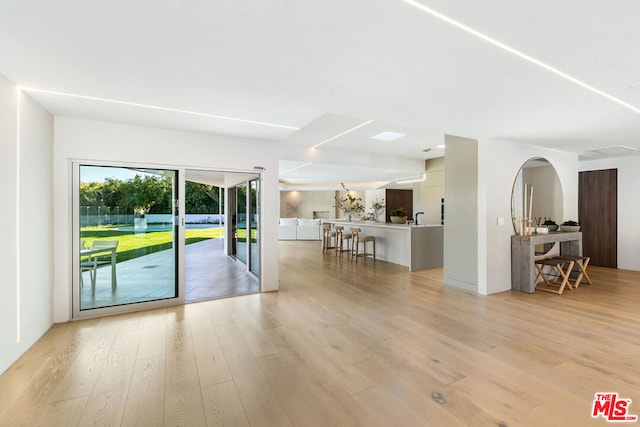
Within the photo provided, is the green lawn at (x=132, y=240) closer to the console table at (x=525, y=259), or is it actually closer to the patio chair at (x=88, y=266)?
the patio chair at (x=88, y=266)

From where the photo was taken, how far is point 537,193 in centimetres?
645

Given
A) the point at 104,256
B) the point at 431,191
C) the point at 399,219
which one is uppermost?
the point at 431,191

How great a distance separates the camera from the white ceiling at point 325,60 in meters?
1.69

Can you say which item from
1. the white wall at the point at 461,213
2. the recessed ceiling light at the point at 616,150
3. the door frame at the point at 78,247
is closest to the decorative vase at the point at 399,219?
the white wall at the point at 461,213

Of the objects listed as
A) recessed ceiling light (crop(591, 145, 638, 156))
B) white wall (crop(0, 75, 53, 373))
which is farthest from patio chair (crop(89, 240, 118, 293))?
recessed ceiling light (crop(591, 145, 638, 156))

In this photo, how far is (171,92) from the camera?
2855mm

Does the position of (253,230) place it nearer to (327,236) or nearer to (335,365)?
(335,365)

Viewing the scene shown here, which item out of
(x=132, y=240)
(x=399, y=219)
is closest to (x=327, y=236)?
(x=399, y=219)

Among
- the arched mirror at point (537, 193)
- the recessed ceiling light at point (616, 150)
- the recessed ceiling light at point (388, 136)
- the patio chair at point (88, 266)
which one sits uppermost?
the recessed ceiling light at point (388, 136)

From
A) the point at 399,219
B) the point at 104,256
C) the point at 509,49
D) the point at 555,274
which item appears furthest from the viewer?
the point at 399,219

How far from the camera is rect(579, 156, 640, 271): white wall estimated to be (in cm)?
629

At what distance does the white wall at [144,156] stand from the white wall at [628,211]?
301 inches

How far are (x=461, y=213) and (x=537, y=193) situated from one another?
283 cm

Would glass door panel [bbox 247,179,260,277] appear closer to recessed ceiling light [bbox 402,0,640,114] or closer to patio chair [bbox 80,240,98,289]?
patio chair [bbox 80,240,98,289]
